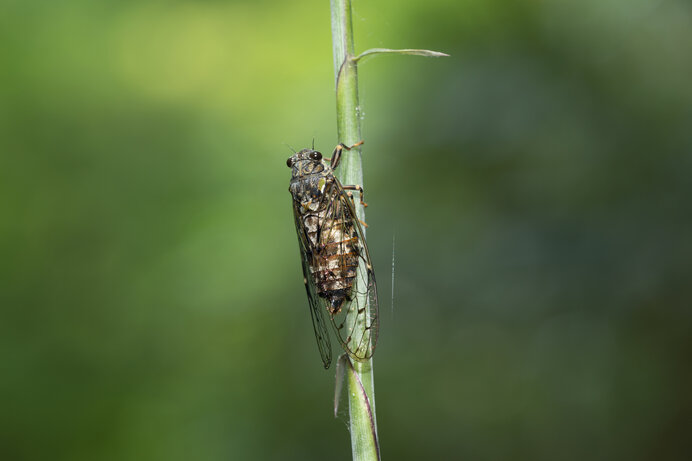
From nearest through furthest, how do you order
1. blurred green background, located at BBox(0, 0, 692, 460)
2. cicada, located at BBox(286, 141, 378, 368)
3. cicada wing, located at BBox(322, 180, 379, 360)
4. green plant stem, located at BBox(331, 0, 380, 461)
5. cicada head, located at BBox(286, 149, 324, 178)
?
1. green plant stem, located at BBox(331, 0, 380, 461)
2. cicada wing, located at BBox(322, 180, 379, 360)
3. cicada, located at BBox(286, 141, 378, 368)
4. cicada head, located at BBox(286, 149, 324, 178)
5. blurred green background, located at BBox(0, 0, 692, 460)

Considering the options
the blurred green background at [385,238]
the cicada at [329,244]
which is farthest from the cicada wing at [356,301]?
the blurred green background at [385,238]

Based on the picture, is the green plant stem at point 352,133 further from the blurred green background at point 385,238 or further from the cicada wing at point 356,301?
the blurred green background at point 385,238

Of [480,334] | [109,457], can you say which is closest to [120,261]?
[109,457]

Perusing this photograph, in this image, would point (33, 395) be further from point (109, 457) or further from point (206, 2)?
point (206, 2)

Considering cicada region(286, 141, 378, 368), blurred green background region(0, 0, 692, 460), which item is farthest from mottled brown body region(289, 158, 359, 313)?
blurred green background region(0, 0, 692, 460)

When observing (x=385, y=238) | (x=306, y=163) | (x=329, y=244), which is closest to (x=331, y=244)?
(x=329, y=244)

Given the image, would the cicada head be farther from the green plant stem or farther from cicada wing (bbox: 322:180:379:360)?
the green plant stem
